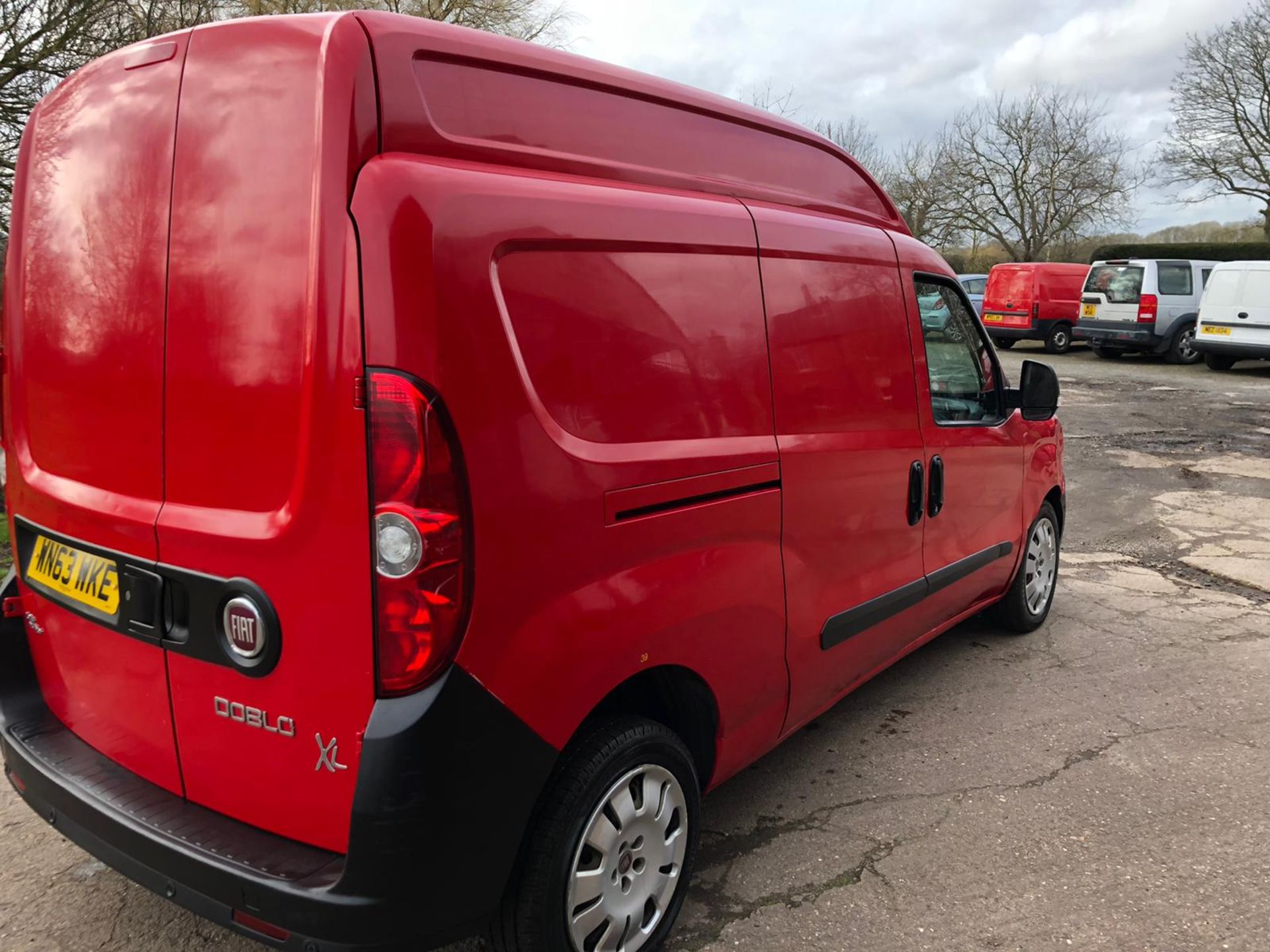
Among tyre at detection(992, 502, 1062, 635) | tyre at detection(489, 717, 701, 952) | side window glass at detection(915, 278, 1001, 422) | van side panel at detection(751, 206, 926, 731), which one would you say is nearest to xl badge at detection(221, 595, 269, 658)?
tyre at detection(489, 717, 701, 952)

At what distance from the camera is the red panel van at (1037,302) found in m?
20.8

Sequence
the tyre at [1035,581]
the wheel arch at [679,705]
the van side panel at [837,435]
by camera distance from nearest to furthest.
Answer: the wheel arch at [679,705], the van side panel at [837,435], the tyre at [1035,581]

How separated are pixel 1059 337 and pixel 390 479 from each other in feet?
72.6

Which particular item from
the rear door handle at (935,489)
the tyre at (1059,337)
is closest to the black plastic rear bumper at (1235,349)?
the tyre at (1059,337)

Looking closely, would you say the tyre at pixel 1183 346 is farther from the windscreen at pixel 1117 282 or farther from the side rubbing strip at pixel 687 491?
the side rubbing strip at pixel 687 491

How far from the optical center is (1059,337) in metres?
21.2

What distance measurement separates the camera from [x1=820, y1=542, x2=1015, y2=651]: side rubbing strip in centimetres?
303

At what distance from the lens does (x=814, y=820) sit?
3045 millimetres

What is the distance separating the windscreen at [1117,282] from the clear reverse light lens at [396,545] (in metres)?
19.8

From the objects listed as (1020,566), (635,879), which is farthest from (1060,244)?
(635,879)

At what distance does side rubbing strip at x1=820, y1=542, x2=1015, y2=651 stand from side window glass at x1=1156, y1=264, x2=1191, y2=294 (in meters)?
17.2

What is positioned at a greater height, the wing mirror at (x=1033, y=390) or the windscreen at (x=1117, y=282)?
the windscreen at (x=1117, y=282)

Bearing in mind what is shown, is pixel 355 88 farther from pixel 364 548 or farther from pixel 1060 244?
pixel 1060 244

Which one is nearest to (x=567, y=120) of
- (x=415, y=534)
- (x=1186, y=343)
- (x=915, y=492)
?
(x=415, y=534)
